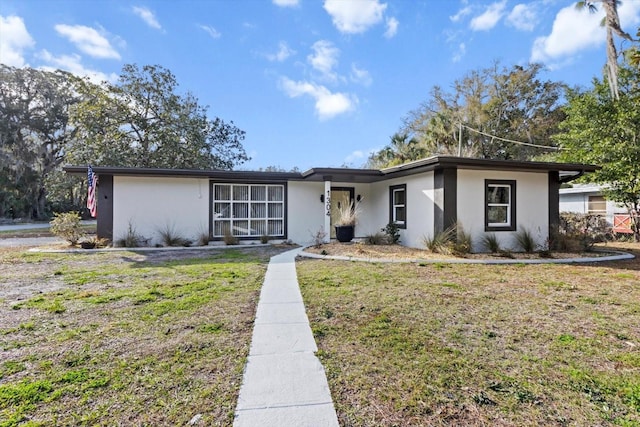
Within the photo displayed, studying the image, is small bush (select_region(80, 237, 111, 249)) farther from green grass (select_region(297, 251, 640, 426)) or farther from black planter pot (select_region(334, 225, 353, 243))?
green grass (select_region(297, 251, 640, 426))

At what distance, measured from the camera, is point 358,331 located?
11.5 feet

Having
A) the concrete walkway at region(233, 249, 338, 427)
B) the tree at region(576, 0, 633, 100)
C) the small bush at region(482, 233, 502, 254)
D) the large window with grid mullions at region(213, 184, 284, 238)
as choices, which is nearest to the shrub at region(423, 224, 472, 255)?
the small bush at region(482, 233, 502, 254)

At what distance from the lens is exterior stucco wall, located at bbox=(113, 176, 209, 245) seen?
1084 cm

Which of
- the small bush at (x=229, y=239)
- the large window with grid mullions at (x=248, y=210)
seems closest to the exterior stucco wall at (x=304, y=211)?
the large window with grid mullions at (x=248, y=210)

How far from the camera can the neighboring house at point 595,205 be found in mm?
14325

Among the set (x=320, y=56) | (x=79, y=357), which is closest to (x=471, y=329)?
(x=79, y=357)

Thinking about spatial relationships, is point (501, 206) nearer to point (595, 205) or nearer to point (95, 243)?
point (595, 205)

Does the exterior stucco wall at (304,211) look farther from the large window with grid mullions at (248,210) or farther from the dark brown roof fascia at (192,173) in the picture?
the dark brown roof fascia at (192,173)

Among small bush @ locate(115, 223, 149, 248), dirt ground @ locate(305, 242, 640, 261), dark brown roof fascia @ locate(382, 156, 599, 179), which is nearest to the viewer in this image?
dirt ground @ locate(305, 242, 640, 261)

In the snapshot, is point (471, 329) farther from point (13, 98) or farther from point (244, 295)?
point (13, 98)

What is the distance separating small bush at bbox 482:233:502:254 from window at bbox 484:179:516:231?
23 cm

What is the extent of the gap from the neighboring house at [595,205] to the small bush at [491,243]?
7.90m

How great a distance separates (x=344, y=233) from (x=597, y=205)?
13.3 meters

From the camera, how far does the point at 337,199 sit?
542 inches
